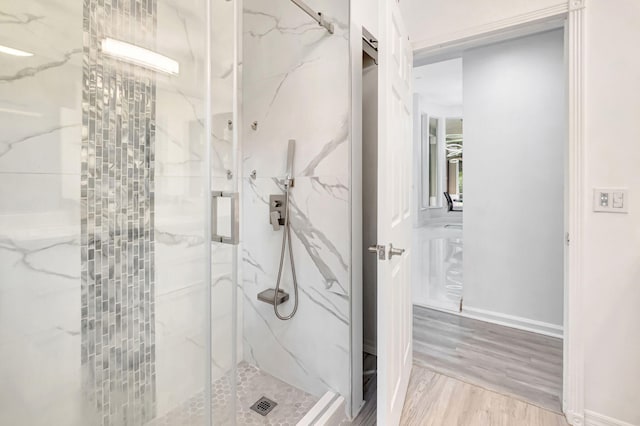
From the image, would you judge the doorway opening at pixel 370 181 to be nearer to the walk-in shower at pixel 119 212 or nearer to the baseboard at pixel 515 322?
the walk-in shower at pixel 119 212

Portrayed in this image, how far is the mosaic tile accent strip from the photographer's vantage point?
3.69 ft

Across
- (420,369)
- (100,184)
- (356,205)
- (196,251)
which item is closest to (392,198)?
(356,205)

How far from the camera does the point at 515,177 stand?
108 inches

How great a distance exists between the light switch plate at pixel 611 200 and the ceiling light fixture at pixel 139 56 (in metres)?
1.99

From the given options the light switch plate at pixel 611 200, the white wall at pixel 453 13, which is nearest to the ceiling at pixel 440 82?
the white wall at pixel 453 13

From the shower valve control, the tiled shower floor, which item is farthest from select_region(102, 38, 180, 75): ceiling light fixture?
the tiled shower floor

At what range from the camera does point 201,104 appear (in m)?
1.26

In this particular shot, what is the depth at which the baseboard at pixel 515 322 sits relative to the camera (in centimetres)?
257

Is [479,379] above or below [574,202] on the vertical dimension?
below

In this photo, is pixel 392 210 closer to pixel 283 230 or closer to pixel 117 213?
pixel 283 230

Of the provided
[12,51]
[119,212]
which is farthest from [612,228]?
[12,51]

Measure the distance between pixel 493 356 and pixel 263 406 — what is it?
5.23ft

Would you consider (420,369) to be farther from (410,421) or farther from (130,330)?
(130,330)

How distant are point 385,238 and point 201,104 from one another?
3.00ft
